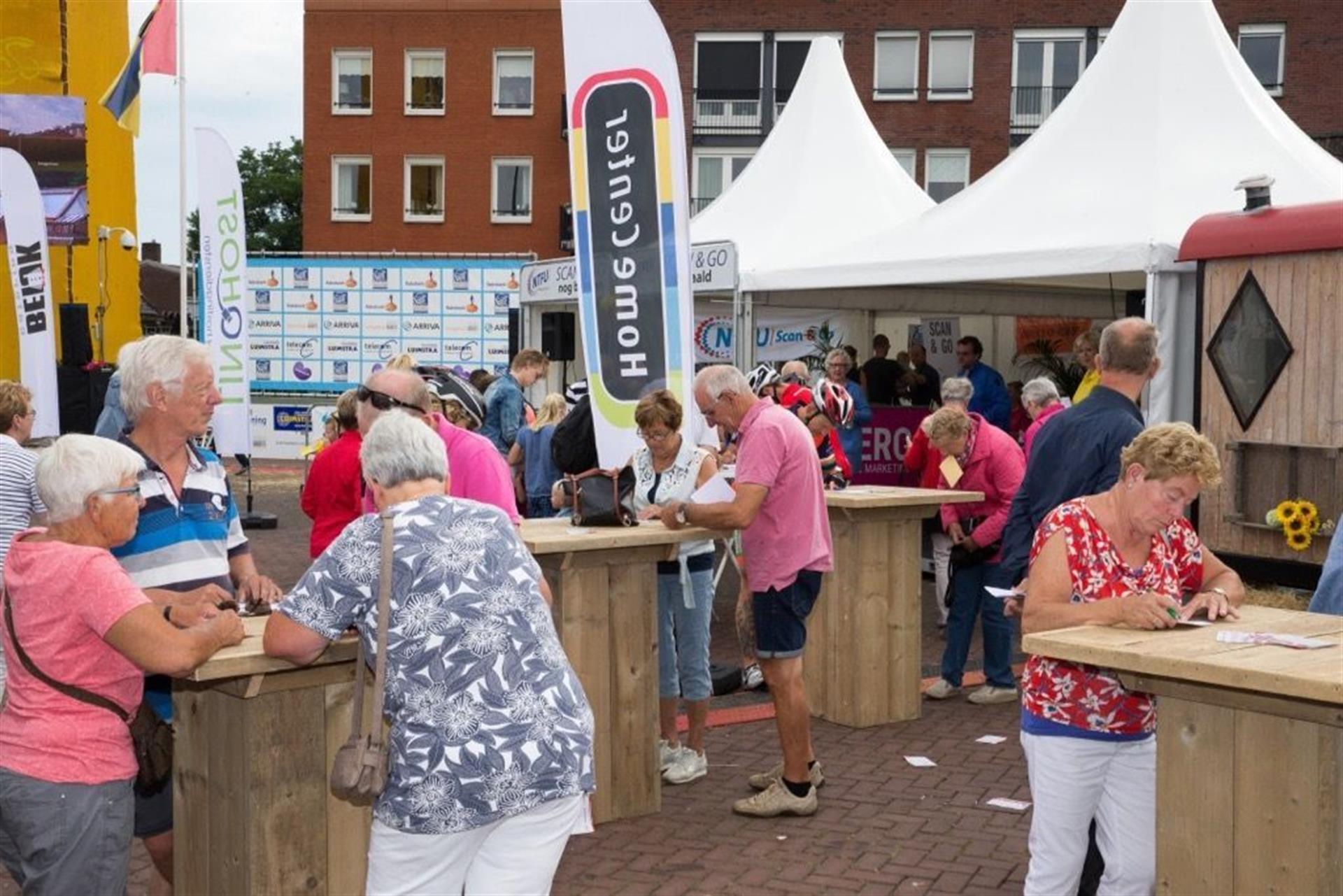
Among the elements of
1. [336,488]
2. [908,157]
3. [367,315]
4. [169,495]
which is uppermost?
[908,157]

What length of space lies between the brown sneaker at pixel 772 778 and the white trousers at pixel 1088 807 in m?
2.24

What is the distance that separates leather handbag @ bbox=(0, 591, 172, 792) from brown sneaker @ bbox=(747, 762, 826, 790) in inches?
118

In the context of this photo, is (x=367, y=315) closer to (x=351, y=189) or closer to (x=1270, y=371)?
(x=351, y=189)

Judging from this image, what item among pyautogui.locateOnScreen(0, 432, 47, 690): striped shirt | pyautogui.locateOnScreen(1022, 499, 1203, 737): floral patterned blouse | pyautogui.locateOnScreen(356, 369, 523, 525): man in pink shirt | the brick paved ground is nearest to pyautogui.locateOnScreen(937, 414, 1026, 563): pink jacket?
the brick paved ground

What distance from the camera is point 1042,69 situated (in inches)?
1485

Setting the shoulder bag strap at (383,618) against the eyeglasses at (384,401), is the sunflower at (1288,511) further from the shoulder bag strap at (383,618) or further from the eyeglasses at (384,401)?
the shoulder bag strap at (383,618)

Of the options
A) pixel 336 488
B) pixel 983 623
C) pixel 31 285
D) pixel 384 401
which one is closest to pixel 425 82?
pixel 31 285

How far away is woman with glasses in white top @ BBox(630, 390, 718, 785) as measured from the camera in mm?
6312

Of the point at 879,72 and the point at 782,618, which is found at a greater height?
the point at 879,72

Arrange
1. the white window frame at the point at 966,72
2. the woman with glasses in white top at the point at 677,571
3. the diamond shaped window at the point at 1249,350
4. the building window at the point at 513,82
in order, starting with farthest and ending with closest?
the white window frame at the point at 966,72, the building window at the point at 513,82, the diamond shaped window at the point at 1249,350, the woman with glasses in white top at the point at 677,571

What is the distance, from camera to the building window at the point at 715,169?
3922 cm

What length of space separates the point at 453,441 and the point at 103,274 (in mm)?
21858

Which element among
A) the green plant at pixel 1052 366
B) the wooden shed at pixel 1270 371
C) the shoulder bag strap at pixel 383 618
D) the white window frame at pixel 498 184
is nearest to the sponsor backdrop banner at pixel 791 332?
the green plant at pixel 1052 366

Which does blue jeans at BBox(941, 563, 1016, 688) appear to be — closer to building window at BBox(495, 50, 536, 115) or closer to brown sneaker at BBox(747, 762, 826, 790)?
brown sneaker at BBox(747, 762, 826, 790)
